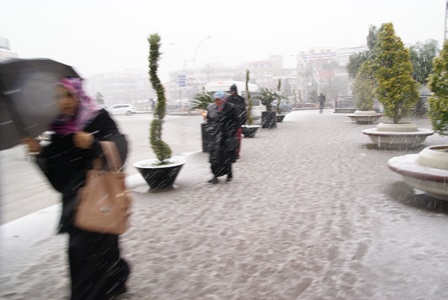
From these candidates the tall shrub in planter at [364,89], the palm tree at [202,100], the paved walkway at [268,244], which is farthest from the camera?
the tall shrub in planter at [364,89]

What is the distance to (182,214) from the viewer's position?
4.70 m

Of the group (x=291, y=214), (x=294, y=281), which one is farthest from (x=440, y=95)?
(x=294, y=281)

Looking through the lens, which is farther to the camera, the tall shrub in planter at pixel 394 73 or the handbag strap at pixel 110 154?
the tall shrub in planter at pixel 394 73

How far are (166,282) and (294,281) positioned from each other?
1.08 metres

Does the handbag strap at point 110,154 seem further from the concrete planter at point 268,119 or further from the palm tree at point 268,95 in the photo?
the palm tree at point 268,95

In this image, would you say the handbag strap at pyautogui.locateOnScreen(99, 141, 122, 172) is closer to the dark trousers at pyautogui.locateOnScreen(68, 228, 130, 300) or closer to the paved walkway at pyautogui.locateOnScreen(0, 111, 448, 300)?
the dark trousers at pyautogui.locateOnScreen(68, 228, 130, 300)

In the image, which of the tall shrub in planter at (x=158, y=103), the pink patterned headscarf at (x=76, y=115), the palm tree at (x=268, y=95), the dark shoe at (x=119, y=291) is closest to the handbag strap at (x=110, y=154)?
the pink patterned headscarf at (x=76, y=115)

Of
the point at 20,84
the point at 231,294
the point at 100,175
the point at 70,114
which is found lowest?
the point at 231,294

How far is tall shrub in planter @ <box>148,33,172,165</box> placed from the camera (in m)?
5.63

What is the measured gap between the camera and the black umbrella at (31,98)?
2254 mm

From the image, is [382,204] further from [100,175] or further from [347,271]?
[100,175]

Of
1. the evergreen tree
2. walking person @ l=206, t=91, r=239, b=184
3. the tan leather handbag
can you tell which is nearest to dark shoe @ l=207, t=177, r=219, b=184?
walking person @ l=206, t=91, r=239, b=184

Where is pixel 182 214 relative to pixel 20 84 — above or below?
below

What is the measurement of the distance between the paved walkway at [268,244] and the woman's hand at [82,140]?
52.0 inches
